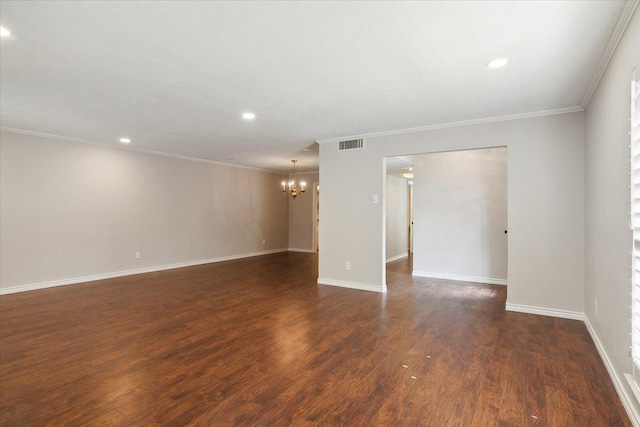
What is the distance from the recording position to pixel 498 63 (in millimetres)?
2709

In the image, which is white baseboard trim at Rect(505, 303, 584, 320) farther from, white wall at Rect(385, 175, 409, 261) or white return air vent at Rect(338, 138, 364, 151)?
white wall at Rect(385, 175, 409, 261)

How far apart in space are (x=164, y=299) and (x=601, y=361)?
5.03 meters

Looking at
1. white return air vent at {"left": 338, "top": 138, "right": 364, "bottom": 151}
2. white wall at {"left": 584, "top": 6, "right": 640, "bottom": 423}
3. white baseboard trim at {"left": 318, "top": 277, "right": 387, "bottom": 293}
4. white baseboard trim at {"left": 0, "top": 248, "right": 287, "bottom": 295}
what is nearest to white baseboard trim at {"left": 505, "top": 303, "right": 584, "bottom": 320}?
white wall at {"left": 584, "top": 6, "right": 640, "bottom": 423}

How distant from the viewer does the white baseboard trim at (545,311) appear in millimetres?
3824

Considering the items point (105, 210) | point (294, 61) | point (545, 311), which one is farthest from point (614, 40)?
point (105, 210)

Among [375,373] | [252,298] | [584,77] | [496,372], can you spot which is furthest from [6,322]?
[584,77]

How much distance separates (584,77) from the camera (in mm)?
2994

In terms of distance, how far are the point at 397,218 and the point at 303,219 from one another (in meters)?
3.19

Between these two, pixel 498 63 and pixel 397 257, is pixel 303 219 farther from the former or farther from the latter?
pixel 498 63

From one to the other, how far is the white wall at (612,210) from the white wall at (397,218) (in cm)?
498

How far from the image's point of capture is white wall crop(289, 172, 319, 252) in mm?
10391

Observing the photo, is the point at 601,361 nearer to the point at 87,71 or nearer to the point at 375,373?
the point at 375,373

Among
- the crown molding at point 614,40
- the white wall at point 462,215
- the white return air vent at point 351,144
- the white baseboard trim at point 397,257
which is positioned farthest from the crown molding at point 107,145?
the crown molding at point 614,40

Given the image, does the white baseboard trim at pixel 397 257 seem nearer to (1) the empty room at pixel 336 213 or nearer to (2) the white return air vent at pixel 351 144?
(1) the empty room at pixel 336 213
